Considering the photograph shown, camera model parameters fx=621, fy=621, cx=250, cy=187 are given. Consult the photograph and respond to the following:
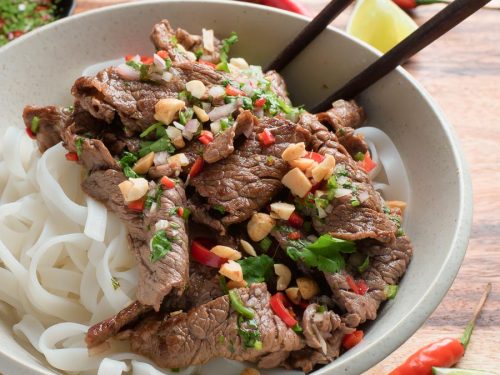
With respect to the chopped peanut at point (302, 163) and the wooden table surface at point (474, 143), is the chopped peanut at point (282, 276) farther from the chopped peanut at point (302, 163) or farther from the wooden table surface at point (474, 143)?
the wooden table surface at point (474, 143)

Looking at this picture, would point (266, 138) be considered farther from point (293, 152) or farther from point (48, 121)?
point (48, 121)

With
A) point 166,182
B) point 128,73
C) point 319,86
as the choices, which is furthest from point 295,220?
point 319,86

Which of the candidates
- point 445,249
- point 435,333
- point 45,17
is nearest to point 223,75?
point 445,249

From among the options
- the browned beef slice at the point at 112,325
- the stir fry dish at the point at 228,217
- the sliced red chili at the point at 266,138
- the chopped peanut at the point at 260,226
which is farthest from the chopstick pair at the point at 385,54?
the browned beef slice at the point at 112,325

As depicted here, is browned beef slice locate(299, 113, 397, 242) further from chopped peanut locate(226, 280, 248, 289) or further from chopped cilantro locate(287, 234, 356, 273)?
chopped peanut locate(226, 280, 248, 289)

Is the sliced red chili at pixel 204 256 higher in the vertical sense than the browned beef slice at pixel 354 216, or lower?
lower

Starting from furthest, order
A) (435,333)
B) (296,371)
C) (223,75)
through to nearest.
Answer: (435,333) → (223,75) → (296,371)

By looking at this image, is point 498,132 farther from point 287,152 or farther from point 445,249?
point 287,152
